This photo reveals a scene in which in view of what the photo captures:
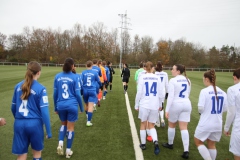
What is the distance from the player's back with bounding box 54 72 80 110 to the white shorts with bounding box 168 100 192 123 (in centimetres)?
237

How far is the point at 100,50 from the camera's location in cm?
6378

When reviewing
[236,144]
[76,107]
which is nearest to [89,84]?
[76,107]

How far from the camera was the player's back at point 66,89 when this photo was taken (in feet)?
14.7

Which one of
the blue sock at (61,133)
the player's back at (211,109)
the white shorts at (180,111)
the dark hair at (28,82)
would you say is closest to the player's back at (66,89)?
the blue sock at (61,133)

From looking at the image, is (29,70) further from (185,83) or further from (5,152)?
(185,83)

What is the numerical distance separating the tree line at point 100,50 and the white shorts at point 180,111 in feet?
189

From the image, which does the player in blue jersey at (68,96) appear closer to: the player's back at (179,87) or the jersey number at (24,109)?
the jersey number at (24,109)

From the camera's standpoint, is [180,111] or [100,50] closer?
[180,111]

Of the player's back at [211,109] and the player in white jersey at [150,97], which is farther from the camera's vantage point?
the player in white jersey at [150,97]

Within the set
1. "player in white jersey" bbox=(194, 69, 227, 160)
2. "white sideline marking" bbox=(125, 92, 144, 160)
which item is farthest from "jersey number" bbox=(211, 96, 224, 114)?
"white sideline marking" bbox=(125, 92, 144, 160)

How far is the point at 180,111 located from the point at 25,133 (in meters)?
3.36

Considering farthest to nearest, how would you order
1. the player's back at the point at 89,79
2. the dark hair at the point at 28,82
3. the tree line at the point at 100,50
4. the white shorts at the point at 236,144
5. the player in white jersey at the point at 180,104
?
the tree line at the point at 100,50 < the player's back at the point at 89,79 < the player in white jersey at the point at 180,104 < the white shorts at the point at 236,144 < the dark hair at the point at 28,82

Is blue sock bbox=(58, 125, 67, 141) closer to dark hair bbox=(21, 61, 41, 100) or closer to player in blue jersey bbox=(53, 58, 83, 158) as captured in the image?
player in blue jersey bbox=(53, 58, 83, 158)

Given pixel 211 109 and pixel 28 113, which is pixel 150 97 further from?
pixel 28 113
